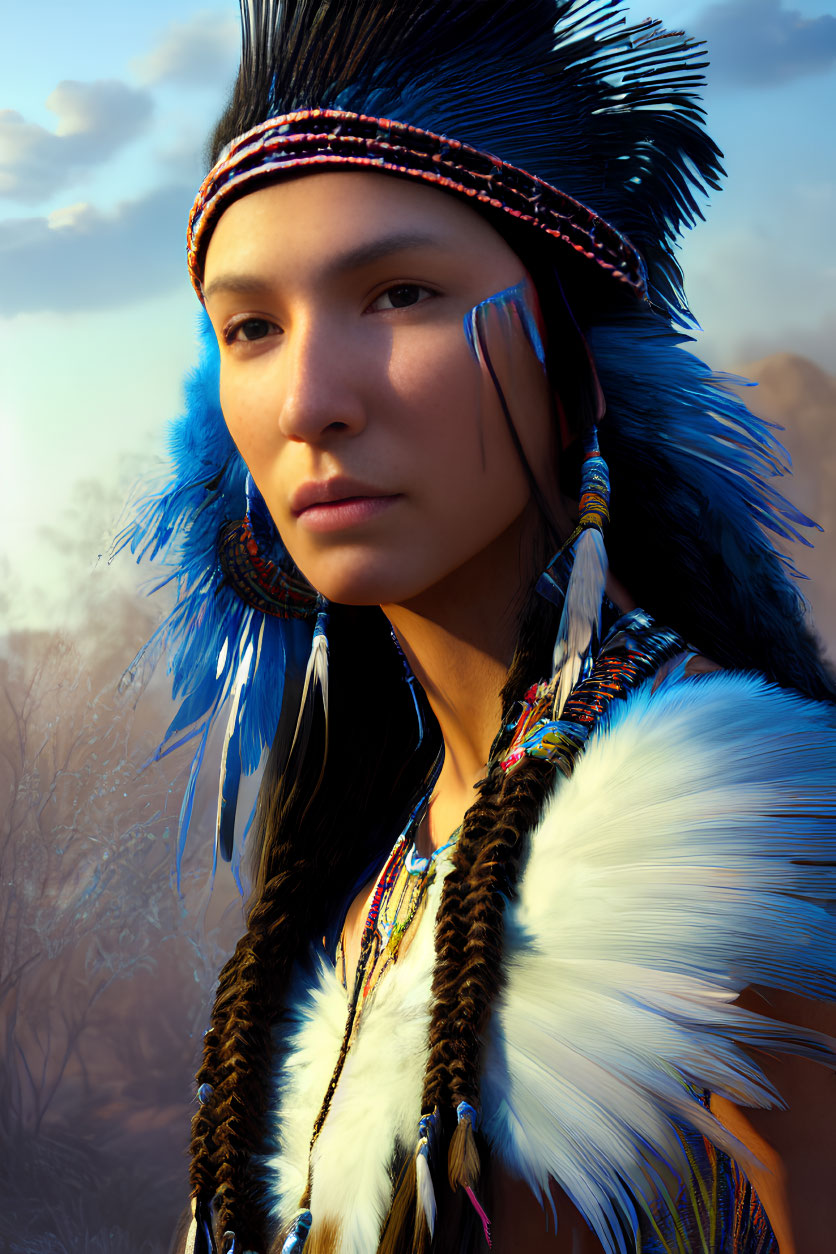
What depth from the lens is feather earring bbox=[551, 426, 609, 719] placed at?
1.21 m

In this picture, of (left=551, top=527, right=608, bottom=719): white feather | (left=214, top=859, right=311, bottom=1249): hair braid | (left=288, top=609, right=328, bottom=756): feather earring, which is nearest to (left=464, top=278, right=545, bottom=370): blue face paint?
(left=551, top=527, right=608, bottom=719): white feather

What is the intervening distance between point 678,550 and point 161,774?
7630 mm

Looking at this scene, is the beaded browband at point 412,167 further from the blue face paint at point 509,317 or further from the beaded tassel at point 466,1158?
the beaded tassel at point 466,1158

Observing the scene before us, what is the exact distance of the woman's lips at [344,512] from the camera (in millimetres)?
1213

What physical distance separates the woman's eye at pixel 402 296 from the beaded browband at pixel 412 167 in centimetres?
13

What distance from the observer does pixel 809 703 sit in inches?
43.5

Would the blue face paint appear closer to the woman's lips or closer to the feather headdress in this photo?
the feather headdress

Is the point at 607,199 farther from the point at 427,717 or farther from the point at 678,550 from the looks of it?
the point at 427,717

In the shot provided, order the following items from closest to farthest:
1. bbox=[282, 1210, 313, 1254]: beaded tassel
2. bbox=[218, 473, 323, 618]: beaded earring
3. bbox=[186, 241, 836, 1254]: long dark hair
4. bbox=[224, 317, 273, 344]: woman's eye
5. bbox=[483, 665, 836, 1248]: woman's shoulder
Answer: bbox=[483, 665, 836, 1248]: woman's shoulder, bbox=[186, 241, 836, 1254]: long dark hair, bbox=[282, 1210, 313, 1254]: beaded tassel, bbox=[224, 317, 273, 344]: woman's eye, bbox=[218, 473, 323, 618]: beaded earring

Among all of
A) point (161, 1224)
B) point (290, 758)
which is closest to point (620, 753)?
point (290, 758)

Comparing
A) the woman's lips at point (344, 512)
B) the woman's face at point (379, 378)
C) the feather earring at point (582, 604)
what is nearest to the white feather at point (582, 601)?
the feather earring at point (582, 604)

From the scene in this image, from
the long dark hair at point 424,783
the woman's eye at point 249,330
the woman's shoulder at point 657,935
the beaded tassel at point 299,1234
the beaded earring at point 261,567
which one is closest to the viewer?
the woman's shoulder at point 657,935

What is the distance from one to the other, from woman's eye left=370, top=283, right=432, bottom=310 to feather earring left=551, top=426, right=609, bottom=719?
31cm

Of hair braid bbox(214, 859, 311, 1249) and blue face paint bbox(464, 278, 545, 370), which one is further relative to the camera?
hair braid bbox(214, 859, 311, 1249)
